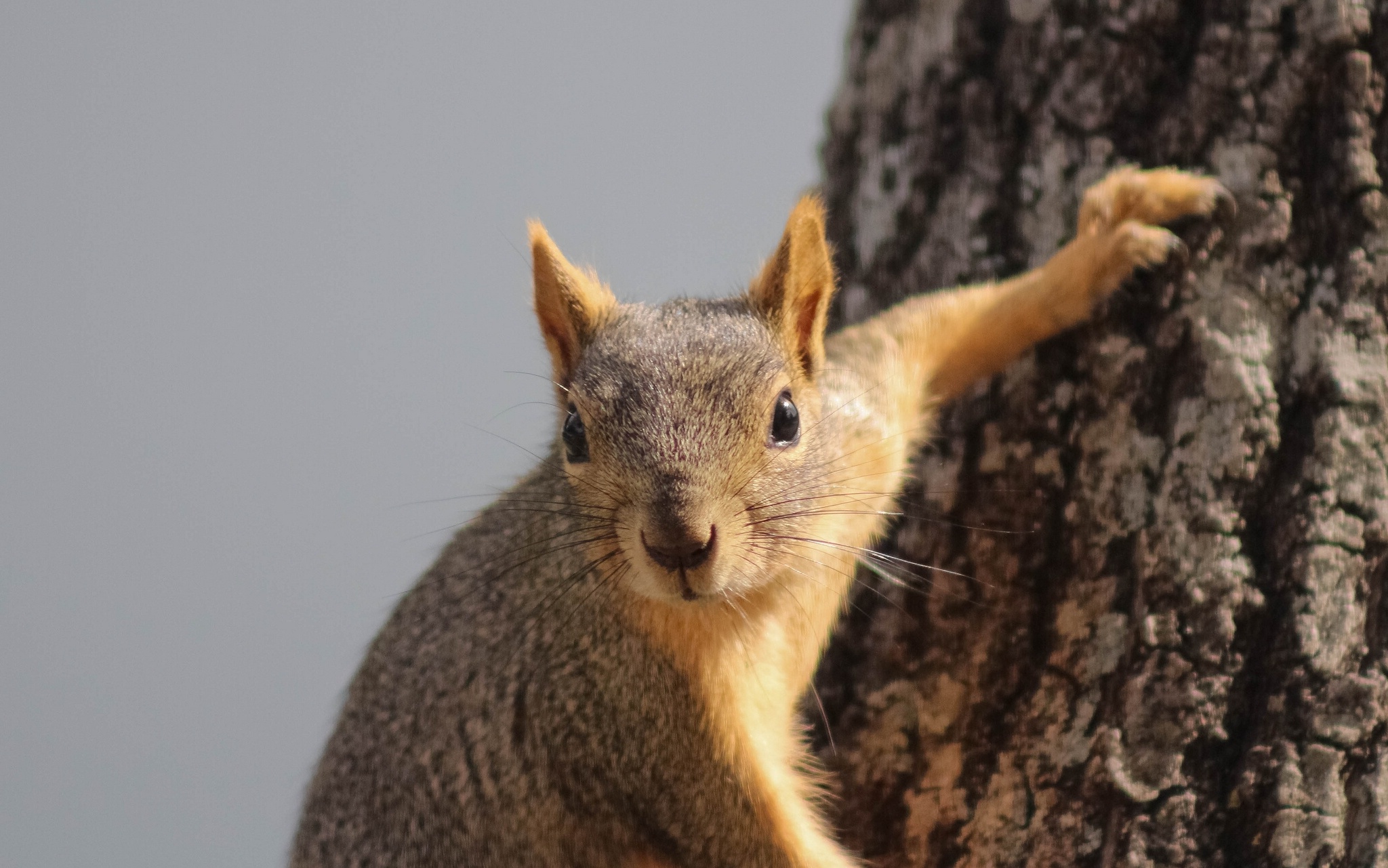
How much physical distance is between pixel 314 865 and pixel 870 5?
1768 mm

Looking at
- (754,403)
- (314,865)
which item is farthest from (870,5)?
(314,865)

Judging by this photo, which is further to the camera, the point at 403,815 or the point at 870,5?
the point at 870,5

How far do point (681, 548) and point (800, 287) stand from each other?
560 millimetres

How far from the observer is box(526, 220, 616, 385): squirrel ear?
6.19 ft

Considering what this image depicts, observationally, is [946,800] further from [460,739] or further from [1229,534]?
[460,739]

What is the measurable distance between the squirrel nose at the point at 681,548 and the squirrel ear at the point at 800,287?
1.50 feet

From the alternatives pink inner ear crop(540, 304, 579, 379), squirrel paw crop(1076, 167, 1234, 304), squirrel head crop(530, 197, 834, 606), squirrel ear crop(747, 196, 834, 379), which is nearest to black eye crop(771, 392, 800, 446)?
squirrel head crop(530, 197, 834, 606)

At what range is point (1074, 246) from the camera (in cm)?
187

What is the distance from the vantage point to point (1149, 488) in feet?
5.69

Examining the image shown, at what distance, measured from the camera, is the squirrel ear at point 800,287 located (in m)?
1.84

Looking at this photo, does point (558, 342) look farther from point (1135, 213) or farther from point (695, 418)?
point (1135, 213)

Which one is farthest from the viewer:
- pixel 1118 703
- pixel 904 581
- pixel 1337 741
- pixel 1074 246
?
pixel 904 581

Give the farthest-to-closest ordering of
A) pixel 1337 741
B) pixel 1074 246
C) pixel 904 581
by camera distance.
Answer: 1. pixel 904 581
2. pixel 1074 246
3. pixel 1337 741

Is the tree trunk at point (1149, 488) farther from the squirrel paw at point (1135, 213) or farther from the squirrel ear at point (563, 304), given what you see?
the squirrel ear at point (563, 304)
